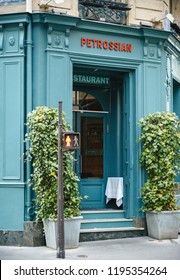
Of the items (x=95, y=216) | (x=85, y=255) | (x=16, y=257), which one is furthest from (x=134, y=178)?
(x=16, y=257)

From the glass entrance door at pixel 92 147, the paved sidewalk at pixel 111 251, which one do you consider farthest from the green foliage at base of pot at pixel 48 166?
the glass entrance door at pixel 92 147

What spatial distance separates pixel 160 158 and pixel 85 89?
2.90 metres

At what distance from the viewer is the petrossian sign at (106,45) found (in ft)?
38.9

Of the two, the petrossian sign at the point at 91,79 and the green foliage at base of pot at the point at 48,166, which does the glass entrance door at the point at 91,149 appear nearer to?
the petrossian sign at the point at 91,79

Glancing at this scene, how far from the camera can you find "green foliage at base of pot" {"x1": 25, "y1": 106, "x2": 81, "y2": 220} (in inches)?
414

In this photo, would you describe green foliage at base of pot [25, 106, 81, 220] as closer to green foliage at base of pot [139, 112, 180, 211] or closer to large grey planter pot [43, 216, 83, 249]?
large grey planter pot [43, 216, 83, 249]

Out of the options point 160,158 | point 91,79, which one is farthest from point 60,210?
point 91,79

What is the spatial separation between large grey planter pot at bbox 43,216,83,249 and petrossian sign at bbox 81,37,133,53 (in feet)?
13.8

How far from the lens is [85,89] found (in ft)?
43.6

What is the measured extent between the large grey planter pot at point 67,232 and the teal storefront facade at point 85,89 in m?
0.65

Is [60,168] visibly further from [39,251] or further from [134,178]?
[134,178]

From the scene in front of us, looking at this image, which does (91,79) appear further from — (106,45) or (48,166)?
(48,166)

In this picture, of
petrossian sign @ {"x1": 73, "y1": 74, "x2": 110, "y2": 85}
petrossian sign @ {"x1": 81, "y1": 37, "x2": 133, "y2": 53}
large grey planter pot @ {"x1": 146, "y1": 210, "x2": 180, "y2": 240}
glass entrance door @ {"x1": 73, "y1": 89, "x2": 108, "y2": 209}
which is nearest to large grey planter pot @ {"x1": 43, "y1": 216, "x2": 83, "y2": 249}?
large grey planter pot @ {"x1": 146, "y1": 210, "x2": 180, "y2": 240}
